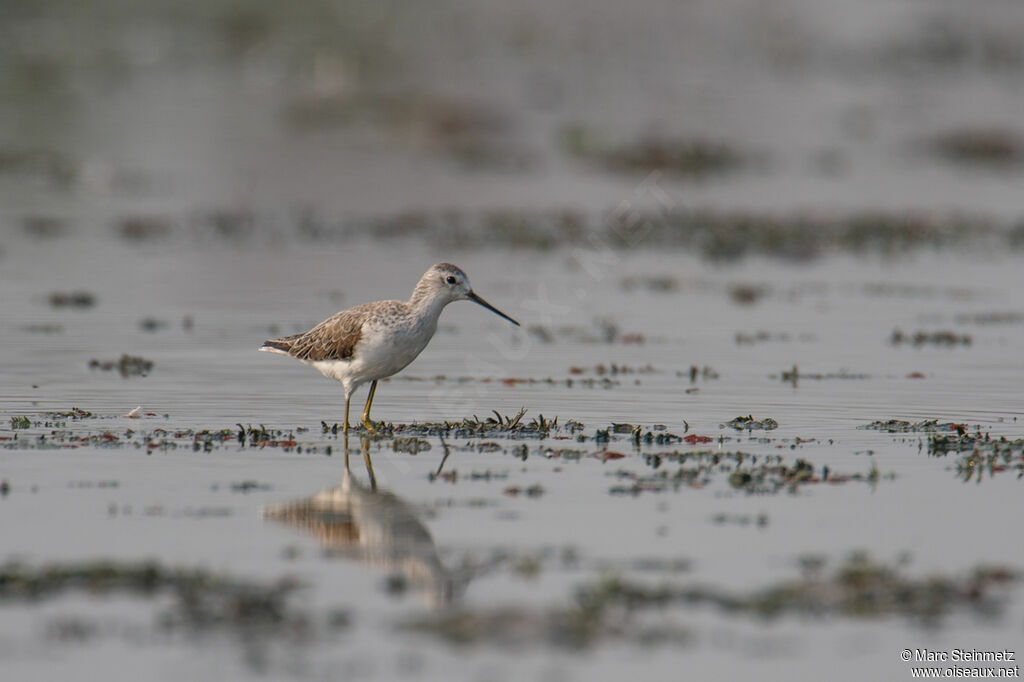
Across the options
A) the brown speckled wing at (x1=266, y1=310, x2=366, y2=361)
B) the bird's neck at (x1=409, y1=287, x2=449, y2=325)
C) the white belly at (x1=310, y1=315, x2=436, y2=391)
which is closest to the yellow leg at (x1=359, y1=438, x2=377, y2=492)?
the white belly at (x1=310, y1=315, x2=436, y2=391)

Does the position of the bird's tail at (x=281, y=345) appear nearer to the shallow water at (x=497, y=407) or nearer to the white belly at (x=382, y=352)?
the shallow water at (x=497, y=407)

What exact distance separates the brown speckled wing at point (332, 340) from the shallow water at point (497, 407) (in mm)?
579

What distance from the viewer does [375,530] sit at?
11375 millimetres

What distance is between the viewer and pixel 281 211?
112 feet

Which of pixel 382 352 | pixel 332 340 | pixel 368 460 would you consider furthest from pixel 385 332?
pixel 368 460

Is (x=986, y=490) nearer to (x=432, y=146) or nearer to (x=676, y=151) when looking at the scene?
(x=676, y=151)

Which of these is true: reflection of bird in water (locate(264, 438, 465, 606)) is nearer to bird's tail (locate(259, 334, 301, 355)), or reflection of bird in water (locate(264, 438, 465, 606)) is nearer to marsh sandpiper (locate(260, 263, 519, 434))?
marsh sandpiper (locate(260, 263, 519, 434))

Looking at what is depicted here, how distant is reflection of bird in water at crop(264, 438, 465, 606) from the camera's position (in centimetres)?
1018

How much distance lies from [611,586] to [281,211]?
2531cm

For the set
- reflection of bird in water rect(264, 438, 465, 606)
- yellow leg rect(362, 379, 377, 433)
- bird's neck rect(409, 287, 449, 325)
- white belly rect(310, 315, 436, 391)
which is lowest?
reflection of bird in water rect(264, 438, 465, 606)

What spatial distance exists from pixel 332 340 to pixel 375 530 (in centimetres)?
403

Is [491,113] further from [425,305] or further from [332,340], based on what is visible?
[425,305]

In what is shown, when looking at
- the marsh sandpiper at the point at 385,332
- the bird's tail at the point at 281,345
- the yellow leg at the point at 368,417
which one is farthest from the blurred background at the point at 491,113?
the marsh sandpiper at the point at 385,332

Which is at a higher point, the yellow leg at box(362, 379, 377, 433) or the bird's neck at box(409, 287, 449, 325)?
the bird's neck at box(409, 287, 449, 325)
